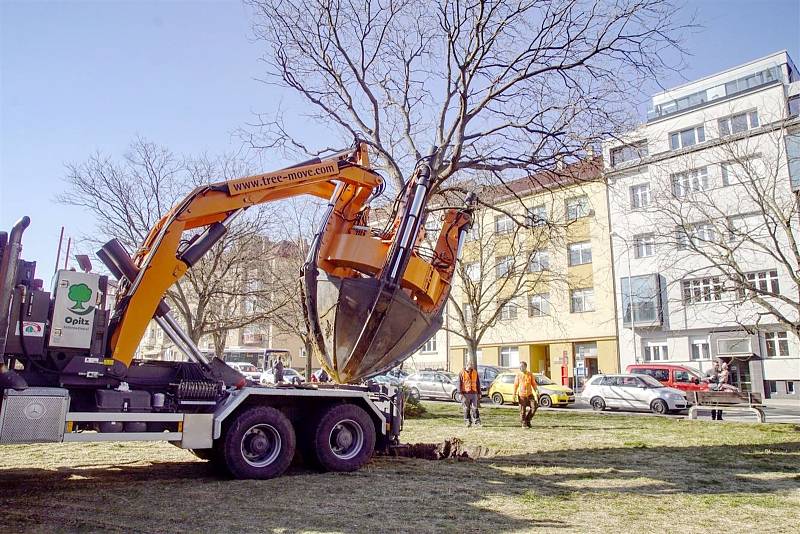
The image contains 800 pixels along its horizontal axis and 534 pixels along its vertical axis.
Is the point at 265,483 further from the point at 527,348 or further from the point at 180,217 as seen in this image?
the point at 527,348

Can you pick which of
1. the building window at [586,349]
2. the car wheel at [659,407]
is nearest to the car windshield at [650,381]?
the car wheel at [659,407]

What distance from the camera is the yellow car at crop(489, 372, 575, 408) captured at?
84.8 ft

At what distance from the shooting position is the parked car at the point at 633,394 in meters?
22.5

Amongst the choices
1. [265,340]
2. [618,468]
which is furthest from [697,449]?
[265,340]

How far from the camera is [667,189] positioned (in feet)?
66.4

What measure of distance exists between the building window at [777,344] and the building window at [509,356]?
1475 cm

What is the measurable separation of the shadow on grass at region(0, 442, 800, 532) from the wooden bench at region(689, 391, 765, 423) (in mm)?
8239

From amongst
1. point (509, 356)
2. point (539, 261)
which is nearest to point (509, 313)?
point (509, 356)

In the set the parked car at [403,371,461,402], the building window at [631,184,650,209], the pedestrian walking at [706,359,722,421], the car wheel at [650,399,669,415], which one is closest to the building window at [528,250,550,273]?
the car wheel at [650,399,669,415]

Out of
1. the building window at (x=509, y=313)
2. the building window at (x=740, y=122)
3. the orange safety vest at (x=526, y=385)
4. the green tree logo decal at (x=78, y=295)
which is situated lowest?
the orange safety vest at (x=526, y=385)

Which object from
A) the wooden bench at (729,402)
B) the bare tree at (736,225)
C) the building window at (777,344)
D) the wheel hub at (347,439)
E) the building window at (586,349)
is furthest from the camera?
the building window at (586,349)

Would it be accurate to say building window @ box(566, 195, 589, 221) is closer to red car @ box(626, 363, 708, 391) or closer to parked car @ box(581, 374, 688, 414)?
parked car @ box(581, 374, 688, 414)

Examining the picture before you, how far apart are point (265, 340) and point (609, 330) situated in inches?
1482

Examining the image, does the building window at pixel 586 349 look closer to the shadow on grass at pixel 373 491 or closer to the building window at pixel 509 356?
the building window at pixel 509 356
